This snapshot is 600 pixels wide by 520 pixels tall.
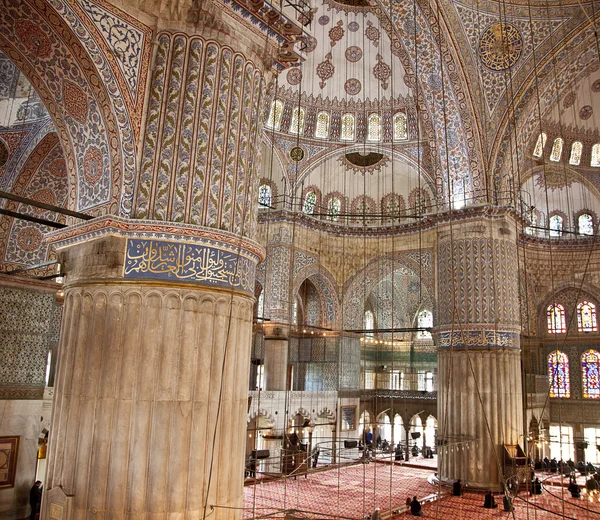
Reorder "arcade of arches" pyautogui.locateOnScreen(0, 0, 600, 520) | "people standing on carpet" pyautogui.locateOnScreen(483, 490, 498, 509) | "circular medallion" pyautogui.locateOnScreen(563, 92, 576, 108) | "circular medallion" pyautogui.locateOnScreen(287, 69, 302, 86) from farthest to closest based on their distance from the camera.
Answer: "circular medallion" pyautogui.locateOnScreen(287, 69, 302, 86)
"circular medallion" pyautogui.locateOnScreen(563, 92, 576, 108)
"people standing on carpet" pyautogui.locateOnScreen(483, 490, 498, 509)
"arcade of arches" pyautogui.locateOnScreen(0, 0, 600, 520)

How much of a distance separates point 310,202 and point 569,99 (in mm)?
8171

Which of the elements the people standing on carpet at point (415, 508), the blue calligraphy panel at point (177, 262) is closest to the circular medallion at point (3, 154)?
the blue calligraphy panel at point (177, 262)

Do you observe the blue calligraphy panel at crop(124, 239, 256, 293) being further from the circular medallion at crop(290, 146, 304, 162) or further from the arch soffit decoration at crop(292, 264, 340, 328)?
the arch soffit decoration at crop(292, 264, 340, 328)

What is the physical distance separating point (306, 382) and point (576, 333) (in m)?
9.32

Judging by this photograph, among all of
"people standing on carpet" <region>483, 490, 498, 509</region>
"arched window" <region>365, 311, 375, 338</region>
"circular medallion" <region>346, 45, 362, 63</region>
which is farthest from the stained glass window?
"people standing on carpet" <region>483, 490, 498, 509</region>

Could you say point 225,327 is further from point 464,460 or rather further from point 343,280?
point 343,280

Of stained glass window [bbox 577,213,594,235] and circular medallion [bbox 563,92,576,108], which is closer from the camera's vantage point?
circular medallion [bbox 563,92,576,108]

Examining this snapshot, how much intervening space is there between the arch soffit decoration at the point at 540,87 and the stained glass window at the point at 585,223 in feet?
25.0

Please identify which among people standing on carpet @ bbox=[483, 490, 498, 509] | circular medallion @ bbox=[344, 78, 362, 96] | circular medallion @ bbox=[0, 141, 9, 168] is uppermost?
circular medallion @ bbox=[344, 78, 362, 96]

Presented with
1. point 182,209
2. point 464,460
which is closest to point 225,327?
point 182,209

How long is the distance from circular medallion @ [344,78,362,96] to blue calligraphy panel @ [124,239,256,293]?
12.9 meters

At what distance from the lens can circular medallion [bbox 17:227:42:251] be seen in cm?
844

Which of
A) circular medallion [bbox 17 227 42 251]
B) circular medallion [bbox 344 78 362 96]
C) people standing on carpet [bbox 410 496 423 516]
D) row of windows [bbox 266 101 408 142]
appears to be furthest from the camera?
row of windows [bbox 266 101 408 142]

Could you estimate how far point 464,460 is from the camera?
12172mm
